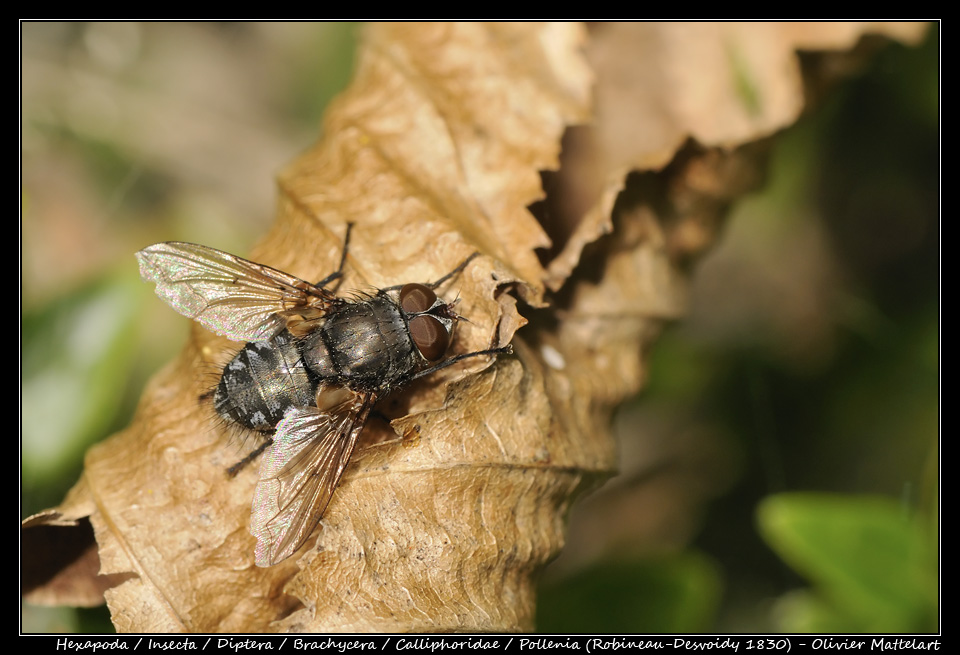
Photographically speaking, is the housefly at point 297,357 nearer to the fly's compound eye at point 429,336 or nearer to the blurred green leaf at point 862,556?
the fly's compound eye at point 429,336

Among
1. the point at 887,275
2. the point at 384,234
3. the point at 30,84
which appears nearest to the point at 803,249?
the point at 887,275

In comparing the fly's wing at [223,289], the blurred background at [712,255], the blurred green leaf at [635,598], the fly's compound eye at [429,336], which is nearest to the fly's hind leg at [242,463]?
the fly's wing at [223,289]

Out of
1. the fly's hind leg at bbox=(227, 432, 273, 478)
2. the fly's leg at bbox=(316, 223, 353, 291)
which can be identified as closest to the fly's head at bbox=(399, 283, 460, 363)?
the fly's leg at bbox=(316, 223, 353, 291)

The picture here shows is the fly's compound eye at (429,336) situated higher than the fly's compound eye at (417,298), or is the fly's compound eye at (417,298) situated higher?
the fly's compound eye at (417,298)

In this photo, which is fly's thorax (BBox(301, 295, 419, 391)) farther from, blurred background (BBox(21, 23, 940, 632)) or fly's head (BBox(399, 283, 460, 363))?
blurred background (BBox(21, 23, 940, 632))

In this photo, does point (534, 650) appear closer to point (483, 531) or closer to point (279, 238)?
point (483, 531)

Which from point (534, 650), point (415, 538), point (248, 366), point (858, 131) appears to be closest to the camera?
point (415, 538)

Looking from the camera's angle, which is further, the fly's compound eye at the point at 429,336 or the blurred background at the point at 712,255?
the blurred background at the point at 712,255
